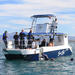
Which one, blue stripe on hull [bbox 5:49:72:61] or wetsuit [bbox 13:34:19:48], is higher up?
wetsuit [bbox 13:34:19:48]

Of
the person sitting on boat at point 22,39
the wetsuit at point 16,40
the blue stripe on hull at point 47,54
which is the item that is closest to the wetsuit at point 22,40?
the person sitting on boat at point 22,39

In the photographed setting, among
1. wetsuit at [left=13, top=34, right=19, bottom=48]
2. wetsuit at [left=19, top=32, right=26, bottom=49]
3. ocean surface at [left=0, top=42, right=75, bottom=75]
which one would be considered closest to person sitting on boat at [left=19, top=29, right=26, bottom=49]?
wetsuit at [left=19, top=32, right=26, bottom=49]

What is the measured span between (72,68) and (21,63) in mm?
4882

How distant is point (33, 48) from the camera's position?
27.6 metres

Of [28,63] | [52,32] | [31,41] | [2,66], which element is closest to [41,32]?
[52,32]

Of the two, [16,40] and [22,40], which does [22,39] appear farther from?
[16,40]

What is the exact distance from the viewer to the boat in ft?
87.6

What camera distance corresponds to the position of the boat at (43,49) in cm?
2671

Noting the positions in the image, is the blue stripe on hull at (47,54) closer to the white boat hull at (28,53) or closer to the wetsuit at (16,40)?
the white boat hull at (28,53)

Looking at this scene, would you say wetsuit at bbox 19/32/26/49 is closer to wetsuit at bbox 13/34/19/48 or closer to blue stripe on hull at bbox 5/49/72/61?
wetsuit at bbox 13/34/19/48

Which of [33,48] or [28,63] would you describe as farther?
[33,48]

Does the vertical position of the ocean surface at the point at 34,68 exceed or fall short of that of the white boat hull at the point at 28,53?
it falls short

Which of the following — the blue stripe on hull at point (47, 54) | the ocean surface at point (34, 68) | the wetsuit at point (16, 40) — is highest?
the wetsuit at point (16, 40)

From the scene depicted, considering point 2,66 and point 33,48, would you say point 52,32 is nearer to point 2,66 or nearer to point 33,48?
point 33,48
